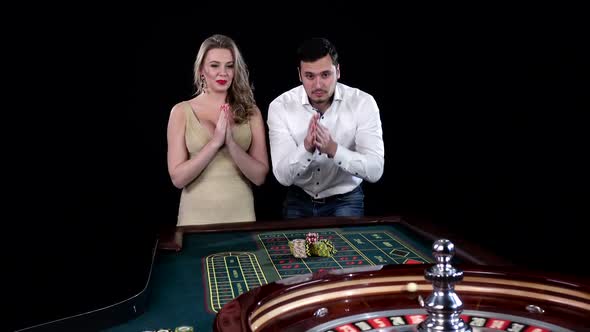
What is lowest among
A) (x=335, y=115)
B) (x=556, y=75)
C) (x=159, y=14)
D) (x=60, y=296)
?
(x=60, y=296)

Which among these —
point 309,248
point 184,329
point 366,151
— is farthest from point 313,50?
point 184,329

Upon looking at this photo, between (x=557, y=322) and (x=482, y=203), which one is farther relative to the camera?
(x=482, y=203)

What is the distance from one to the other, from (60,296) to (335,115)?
1769 mm

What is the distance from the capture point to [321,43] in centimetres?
359

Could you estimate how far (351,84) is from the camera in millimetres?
4980

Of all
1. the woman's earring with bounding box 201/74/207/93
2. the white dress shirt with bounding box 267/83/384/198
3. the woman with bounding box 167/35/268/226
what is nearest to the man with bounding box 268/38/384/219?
the white dress shirt with bounding box 267/83/384/198

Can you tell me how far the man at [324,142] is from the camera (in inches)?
141

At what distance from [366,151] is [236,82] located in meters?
0.79

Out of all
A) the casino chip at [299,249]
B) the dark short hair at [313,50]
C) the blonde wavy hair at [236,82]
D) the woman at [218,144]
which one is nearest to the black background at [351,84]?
the woman at [218,144]

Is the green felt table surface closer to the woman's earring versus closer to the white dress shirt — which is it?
the white dress shirt

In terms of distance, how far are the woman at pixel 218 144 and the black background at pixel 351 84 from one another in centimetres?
74

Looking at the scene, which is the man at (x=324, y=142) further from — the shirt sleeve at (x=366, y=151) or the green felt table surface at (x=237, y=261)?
the green felt table surface at (x=237, y=261)

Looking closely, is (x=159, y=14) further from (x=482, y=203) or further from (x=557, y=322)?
(x=557, y=322)

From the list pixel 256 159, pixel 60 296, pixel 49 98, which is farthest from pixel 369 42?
pixel 60 296
